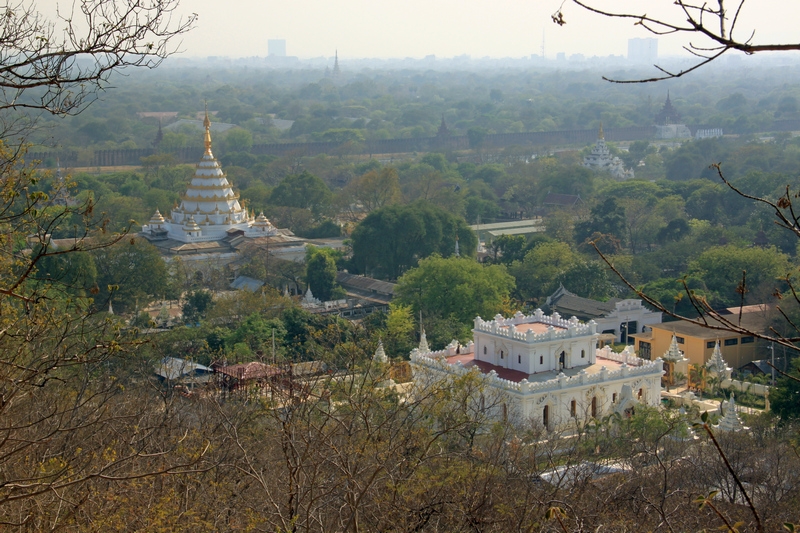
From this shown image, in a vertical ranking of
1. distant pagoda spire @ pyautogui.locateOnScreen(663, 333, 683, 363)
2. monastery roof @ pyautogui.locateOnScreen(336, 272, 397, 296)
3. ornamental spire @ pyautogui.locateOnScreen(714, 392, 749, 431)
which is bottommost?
monastery roof @ pyautogui.locateOnScreen(336, 272, 397, 296)

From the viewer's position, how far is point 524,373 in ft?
71.0

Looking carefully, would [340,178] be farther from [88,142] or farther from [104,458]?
[104,458]

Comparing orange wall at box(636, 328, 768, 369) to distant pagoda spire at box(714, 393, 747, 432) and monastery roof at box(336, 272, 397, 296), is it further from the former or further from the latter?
monastery roof at box(336, 272, 397, 296)

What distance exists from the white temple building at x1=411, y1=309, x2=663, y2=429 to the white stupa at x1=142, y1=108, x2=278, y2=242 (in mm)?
19784

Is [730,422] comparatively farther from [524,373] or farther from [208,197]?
[208,197]

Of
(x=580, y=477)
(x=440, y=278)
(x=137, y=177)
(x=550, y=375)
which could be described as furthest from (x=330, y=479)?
(x=137, y=177)

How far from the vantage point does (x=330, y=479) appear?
13164 millimetres

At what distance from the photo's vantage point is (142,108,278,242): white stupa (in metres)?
41.5

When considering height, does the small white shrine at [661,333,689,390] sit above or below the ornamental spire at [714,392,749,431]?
below

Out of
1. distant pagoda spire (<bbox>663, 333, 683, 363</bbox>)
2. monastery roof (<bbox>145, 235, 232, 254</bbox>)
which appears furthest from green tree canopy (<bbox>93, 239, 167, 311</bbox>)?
distant pagoda spire (<bbox>663, 333, 683, 363</bbox>)

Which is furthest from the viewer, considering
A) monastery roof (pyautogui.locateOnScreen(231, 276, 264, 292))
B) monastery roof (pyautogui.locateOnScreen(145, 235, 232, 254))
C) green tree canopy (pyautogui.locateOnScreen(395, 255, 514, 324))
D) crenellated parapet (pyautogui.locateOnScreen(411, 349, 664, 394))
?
monastery roof (pyautogui.locateOnScreen(145, 235, 232, 254))

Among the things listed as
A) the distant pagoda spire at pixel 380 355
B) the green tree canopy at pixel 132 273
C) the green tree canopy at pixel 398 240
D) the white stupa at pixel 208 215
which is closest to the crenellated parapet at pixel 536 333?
the distant pagoda spire at pixel 380 355

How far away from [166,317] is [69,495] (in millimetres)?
20723

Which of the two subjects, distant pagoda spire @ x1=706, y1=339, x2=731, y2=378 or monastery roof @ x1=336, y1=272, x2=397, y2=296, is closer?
distant pagoda spire @ x1=706, y1=339, x2=731, y2=378
